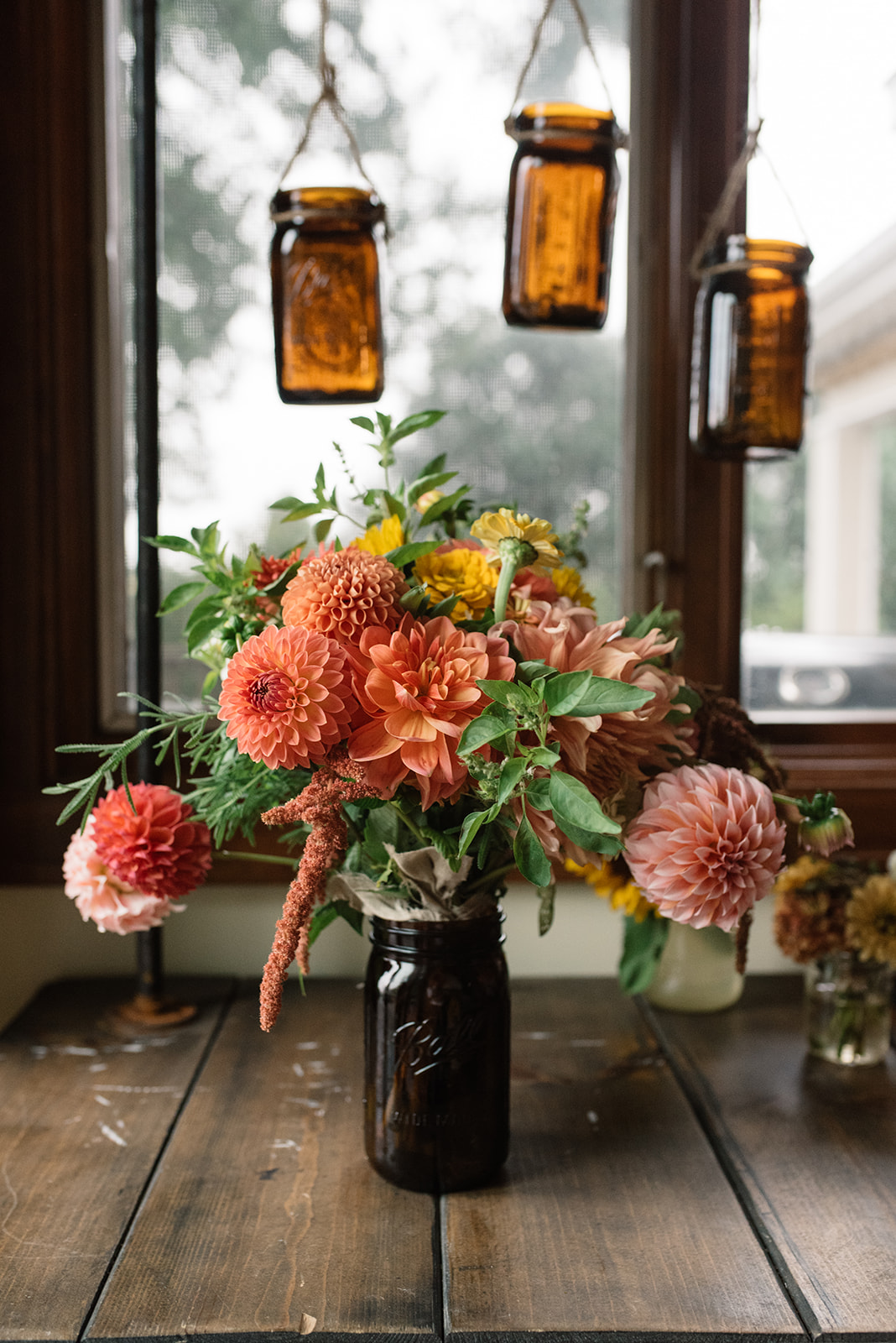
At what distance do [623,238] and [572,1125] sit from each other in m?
1.01

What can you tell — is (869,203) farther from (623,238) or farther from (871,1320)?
(871,1320)

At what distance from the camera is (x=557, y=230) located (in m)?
0.98

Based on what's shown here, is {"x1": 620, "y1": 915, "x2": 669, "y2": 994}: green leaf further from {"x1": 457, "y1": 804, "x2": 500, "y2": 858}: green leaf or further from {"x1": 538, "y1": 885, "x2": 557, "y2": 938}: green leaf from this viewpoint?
{"x1": 457, "y1": 804, "x2": 500, "y2": 858}: green leaf

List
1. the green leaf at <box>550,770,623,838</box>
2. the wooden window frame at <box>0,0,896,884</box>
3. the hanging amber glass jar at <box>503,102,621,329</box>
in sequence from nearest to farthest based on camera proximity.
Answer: the green leaf at <box>550,770,623,838</box> → the hanging amber glass jar at <box>503,102,621,329</box> → the wooden window frame at <box>0,0,896,884</box>

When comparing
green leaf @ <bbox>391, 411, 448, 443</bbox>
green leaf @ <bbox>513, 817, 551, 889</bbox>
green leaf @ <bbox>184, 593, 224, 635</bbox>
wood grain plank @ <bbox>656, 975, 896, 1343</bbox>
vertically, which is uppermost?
green leaf @ <bbox>391, 411, 448, 443</bbox>

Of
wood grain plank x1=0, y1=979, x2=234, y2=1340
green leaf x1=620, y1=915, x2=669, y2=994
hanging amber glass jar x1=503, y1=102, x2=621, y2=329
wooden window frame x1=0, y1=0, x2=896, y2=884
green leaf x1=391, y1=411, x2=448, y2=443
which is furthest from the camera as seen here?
wooden window frame x1=0, y1=0, x2=896, y2=884

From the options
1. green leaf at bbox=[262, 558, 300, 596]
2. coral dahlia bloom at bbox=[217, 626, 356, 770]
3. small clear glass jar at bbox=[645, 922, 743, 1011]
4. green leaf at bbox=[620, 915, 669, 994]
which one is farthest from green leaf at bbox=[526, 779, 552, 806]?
small clear glass jar at bbox=[645, 922, 743, 1011]

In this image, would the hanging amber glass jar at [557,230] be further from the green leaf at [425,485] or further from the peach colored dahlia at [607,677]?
the peach colored dahlia at [607,677]

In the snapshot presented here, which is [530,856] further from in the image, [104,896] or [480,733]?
[104,896]

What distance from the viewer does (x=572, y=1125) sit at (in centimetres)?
93

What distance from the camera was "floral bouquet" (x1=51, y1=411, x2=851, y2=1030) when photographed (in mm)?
644

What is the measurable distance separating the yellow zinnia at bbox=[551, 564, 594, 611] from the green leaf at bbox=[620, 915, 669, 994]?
1.29ft

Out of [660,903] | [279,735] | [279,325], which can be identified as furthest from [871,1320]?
[279,325]

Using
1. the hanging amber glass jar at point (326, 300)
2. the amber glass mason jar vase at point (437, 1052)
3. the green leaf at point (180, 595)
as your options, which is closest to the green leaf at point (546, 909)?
the amber glass mason jar vase at point (437, 1052)
